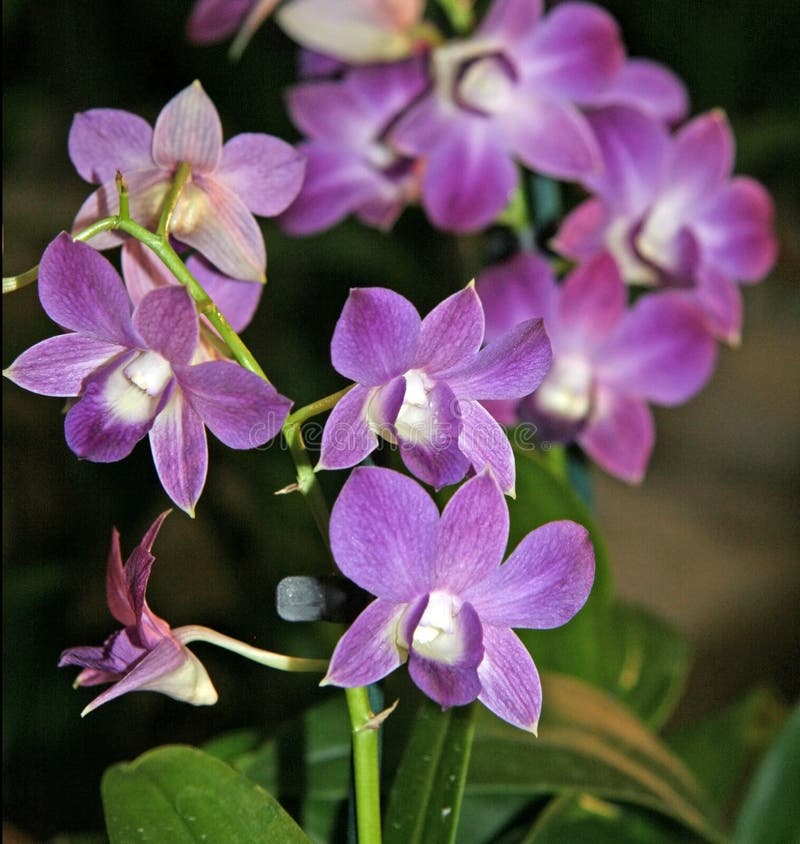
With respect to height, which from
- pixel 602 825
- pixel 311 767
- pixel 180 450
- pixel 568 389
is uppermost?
pixel 180 450

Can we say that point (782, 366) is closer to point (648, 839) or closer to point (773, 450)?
point (773, 450)

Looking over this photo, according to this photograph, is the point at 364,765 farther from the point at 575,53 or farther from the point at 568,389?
the point at 575,53

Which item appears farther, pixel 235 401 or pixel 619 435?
pixel 619 435

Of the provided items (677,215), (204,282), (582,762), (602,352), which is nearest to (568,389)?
(602,352)

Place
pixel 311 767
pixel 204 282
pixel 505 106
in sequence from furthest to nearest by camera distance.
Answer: pixel 505 106 < pixel 311 767 < pixel 204 282

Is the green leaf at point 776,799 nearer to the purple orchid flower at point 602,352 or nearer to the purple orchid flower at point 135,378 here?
the purple orchid flower at point 602,352

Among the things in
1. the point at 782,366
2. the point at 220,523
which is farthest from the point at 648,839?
A: the point at 782,366

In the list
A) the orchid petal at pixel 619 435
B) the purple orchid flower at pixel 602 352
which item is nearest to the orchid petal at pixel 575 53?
the purple orchid flower at pixel 602 352
